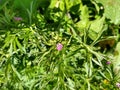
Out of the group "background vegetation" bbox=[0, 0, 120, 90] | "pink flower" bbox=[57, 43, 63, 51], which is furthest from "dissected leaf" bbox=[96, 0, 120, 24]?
"pink flower" bbox=[57, 43, 63, 51]

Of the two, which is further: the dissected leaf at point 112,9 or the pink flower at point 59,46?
the dissected leaf at point 112,9

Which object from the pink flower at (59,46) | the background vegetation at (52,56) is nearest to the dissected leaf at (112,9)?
the background vegetation at (52,56)

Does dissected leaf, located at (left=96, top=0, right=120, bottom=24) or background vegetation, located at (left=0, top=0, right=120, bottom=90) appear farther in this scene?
dissected leaf, located at (left=96, top=0, right=120, bottom=24)

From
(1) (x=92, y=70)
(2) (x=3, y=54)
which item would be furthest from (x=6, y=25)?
(1) (x=92, y=70)

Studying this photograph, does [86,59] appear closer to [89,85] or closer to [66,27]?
[89,85]

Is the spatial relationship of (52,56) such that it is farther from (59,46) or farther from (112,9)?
(112,9)

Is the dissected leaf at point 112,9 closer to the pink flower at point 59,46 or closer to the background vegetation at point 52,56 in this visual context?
the background vegetation at point 52,56

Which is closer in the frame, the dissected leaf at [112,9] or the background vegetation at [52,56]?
the background vegetation at [52,56]

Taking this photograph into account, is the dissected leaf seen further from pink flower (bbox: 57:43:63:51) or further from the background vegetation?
pink flower (bbox: 57:43:63:51)

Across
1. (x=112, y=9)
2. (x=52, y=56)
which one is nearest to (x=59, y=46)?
(x=52, y=56)
